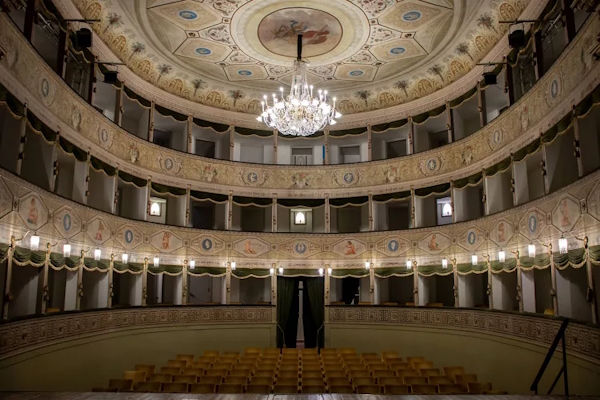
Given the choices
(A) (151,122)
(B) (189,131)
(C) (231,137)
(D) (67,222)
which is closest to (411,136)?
(C) (231,137)

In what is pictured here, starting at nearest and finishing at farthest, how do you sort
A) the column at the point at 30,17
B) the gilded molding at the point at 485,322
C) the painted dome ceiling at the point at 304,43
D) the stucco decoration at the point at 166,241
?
the gilded molding at the point at 485,322 < the column at the point at 30,17 < the painted dome ceiling at the point at 304,43 < the stucco decoration at the point at 166,241

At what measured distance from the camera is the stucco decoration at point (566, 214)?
383 inches

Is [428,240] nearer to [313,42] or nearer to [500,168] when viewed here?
[500,168]

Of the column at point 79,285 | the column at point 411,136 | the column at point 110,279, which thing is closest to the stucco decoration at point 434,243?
the column at point 411,136

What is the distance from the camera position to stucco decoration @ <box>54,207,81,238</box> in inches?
452

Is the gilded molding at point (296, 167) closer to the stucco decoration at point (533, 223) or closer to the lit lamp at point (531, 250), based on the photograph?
the stucco decoration at point (533, 223)

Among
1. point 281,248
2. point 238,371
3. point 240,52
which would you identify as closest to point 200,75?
point 240,52

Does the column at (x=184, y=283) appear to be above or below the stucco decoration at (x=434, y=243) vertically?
below

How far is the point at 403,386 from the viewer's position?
9352 mm

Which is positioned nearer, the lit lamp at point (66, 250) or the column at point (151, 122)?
the lit lamp at point (66, 250)

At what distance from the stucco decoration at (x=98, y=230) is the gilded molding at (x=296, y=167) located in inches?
81.5

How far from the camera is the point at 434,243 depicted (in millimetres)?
17328

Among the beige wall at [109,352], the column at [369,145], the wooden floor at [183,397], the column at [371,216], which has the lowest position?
the beige wall at [109,352]

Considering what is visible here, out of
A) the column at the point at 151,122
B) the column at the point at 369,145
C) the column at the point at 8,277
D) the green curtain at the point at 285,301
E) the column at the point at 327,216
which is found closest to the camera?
the column at the point at 8,277
